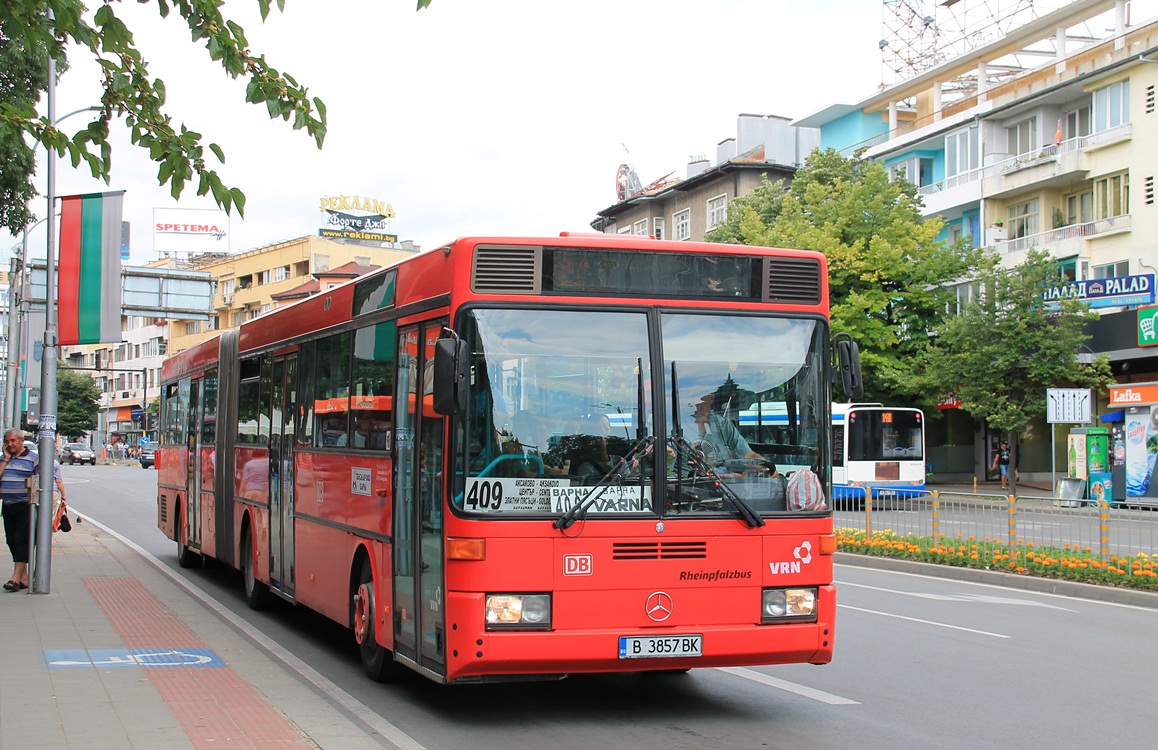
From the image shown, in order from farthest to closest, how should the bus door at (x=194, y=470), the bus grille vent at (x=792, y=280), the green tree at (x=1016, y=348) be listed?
1. the green tree at (x=1016, y=348)
2. the bus door at (x=194, y=470)
3. the bus grille vent at (x=792, y=280)

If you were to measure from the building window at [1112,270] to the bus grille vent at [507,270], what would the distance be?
36.6 meters

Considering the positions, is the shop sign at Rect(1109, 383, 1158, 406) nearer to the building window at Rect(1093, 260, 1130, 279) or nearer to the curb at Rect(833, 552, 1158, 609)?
the building window at Rect(1093, 260, 1130, 279)

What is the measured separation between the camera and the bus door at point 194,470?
17.6 metres

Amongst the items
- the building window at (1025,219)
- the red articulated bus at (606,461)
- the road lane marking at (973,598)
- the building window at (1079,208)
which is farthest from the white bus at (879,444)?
the red articulated bus at (606,461)

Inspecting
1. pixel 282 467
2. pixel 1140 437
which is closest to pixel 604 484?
pixel 282 467

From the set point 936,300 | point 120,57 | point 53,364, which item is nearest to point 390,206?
point 936,300

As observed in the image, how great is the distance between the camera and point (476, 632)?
7660mm

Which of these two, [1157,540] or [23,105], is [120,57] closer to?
[23,105]

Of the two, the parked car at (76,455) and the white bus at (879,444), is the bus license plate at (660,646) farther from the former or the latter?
the parked car at (76,455)

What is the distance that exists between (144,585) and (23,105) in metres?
8.53

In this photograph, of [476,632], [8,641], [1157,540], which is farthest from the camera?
[1157,540]

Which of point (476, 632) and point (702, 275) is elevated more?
point (702, 275)

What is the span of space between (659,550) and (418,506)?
1.73 m

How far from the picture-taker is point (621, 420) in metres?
7.98
